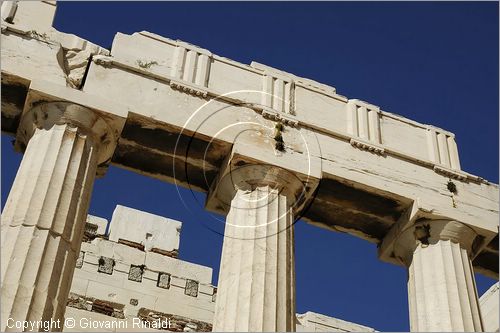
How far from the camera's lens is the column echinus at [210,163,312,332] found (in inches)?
488

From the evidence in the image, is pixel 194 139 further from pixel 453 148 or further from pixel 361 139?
pixel 453 148

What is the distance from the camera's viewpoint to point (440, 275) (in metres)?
14.5

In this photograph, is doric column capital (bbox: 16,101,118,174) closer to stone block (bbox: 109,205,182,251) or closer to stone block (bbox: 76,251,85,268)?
stone block (bbox: 76,251,85,268)

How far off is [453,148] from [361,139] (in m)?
→ 2.43

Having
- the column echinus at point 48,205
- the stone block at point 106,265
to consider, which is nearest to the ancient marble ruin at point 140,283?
the stone block at point 106,265

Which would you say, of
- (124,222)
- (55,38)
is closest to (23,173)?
(55,38)

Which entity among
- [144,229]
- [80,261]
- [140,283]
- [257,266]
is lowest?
[257,266]

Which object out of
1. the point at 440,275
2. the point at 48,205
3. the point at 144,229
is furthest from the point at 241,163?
the point at 144,229

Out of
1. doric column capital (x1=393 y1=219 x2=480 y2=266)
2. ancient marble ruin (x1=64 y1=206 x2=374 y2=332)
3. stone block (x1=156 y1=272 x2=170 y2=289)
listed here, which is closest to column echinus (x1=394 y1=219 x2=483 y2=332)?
doric column capital (x1=393 y1=219 x2=480 y2=266)

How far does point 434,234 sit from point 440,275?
95 cm

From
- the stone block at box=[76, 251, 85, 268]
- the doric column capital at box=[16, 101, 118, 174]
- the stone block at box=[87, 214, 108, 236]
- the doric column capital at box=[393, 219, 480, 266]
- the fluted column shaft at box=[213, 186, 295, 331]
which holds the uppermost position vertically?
the stone block at box=[87, 214, 108, 236]

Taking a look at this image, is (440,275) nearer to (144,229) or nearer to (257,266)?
(257,266)

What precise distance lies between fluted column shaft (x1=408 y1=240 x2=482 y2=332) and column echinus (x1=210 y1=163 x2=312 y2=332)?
8.34ft

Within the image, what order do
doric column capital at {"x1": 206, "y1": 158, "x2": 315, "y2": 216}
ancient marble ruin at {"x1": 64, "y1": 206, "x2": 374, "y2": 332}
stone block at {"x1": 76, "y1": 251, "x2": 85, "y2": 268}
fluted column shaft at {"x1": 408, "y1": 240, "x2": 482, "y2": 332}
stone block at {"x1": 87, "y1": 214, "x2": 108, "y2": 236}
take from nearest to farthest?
fluted column shaft at {"x1": 408, "y1": 240, "x2": 482, "y2": 332}
doric column capital at {"x1": 206, "y1": 158, "x2": 315, "y2": 216}
ancient marble ruin at {"x1": 64, "y1": 206, "x2": 374, "y2": 332}
stone block at {"x1": 76, "y1": 251, "x2": 85, "y2": 268}
stone block at {"x1": 87, "y1": 214, "x2": 108, "y2": 236}
